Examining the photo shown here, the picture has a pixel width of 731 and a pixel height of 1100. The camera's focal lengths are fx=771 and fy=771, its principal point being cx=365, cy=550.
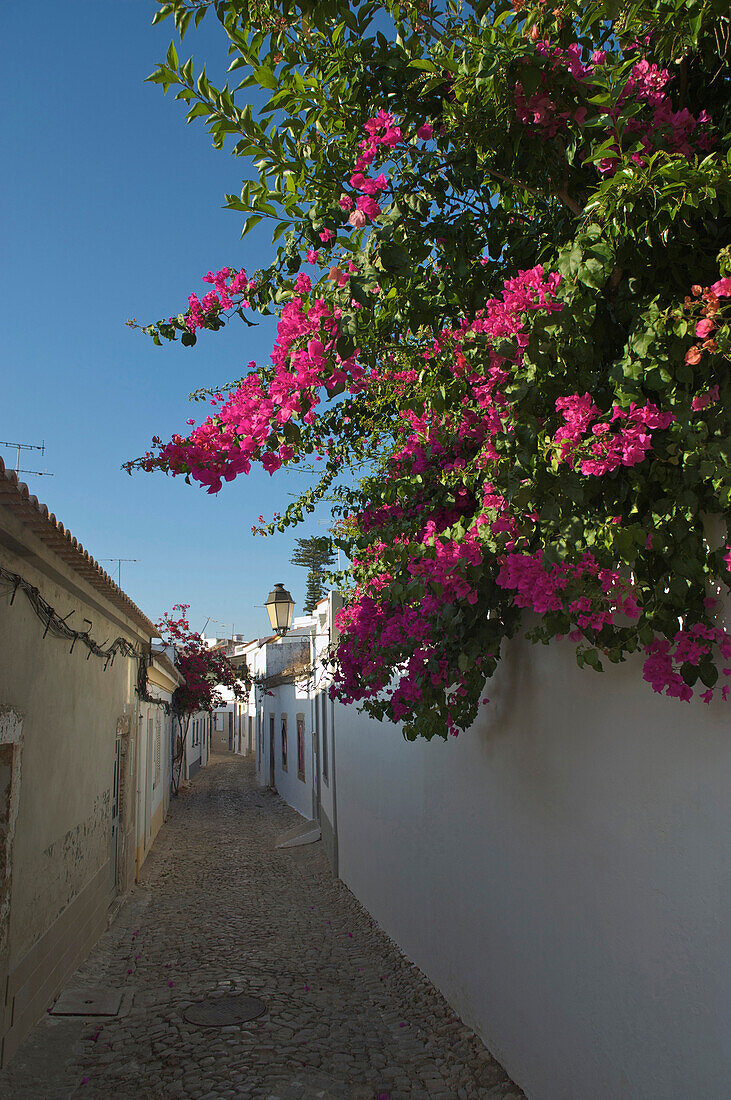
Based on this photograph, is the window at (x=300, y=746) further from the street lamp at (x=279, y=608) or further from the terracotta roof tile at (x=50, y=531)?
the terracotta roof tile at (x=50, y=531)

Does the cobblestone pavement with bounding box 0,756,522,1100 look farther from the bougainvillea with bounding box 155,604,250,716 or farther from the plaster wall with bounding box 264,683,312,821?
the bougainvillea with bounding box 155,604,250,716

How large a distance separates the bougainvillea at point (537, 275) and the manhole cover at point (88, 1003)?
402 cm

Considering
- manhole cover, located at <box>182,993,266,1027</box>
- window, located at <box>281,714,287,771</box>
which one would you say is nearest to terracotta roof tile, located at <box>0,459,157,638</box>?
manhole cover, located at <box>182,993,266,1027</box>

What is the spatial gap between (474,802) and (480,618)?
1.55m

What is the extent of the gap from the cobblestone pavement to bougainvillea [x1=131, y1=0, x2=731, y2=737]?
2864 mm

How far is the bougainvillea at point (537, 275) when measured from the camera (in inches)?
88.8

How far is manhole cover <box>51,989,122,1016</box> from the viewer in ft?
16.8

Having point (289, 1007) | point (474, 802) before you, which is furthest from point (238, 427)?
point (289, 1007)

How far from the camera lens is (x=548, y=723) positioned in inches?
140

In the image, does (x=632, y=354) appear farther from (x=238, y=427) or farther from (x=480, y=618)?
(x=480, y=618)

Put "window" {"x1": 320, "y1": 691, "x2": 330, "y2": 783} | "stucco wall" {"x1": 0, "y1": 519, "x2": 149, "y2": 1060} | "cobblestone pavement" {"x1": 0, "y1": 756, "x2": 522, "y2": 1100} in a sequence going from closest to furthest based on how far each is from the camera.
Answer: "cobblestone pavement" {"x1": 0, "y1": 756, "x2": 522, "y2": 1100}, "stucco wall" {"x1": 0, "y1": 519, "x2": 149, "y2": 1060}, "window" {"x1": 320, "y1": 691, "x2": 330, "y2": 783}

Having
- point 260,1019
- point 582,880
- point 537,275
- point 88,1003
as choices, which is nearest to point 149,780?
point 88,1003

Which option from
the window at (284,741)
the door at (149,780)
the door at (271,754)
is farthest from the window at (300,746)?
the door at (271,754)

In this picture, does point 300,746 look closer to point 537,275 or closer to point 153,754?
point 153,754
